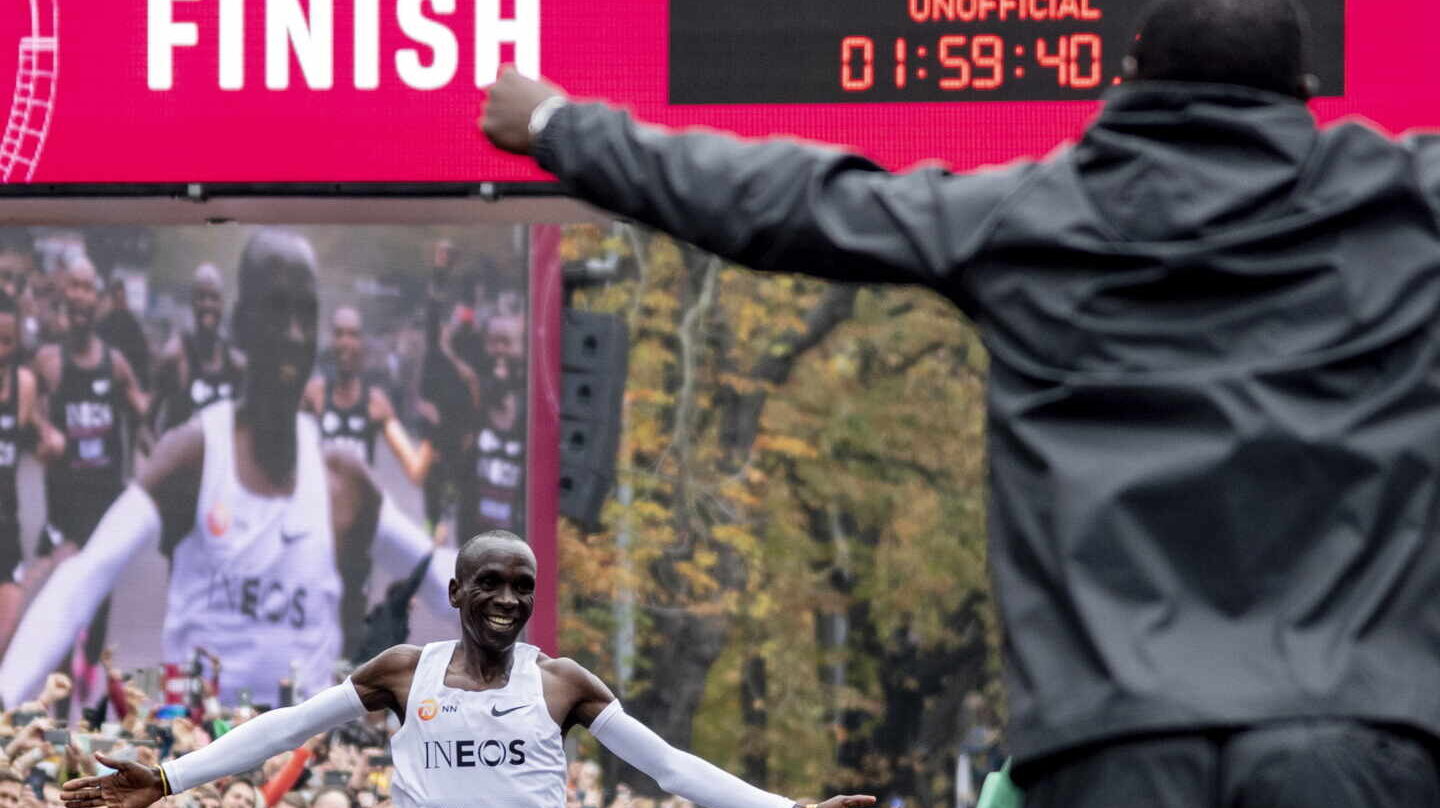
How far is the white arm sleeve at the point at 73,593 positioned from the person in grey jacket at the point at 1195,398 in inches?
821

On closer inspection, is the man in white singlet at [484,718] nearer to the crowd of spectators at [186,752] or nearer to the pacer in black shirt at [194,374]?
the crowd of spectators at [186,752]

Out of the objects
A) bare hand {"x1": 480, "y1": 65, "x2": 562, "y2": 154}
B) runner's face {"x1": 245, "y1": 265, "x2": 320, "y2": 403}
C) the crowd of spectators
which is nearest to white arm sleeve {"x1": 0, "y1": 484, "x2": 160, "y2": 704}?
the crowd of spectators

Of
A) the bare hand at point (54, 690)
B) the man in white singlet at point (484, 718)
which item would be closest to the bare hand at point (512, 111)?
the man in white singlet at point (484, 718)

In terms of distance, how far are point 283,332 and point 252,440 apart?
1006mm

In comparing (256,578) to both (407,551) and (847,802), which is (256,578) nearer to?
(407,551)

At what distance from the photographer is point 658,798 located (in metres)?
32.3

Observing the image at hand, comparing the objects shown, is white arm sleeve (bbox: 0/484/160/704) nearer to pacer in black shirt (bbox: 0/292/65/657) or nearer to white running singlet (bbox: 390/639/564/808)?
pacer in black shirt (bbox: 0/292/65/657)

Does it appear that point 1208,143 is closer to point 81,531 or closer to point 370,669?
point 370,669

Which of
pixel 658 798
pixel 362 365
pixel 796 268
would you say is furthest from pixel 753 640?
pixel 796 268

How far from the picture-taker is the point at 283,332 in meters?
23.9

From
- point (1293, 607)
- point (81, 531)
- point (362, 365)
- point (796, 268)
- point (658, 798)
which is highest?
point (796, 268)

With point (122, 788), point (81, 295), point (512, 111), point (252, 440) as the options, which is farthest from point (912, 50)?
point (81, 295)

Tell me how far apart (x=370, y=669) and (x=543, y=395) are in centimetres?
1482

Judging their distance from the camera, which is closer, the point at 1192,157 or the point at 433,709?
the point at 1192,157
